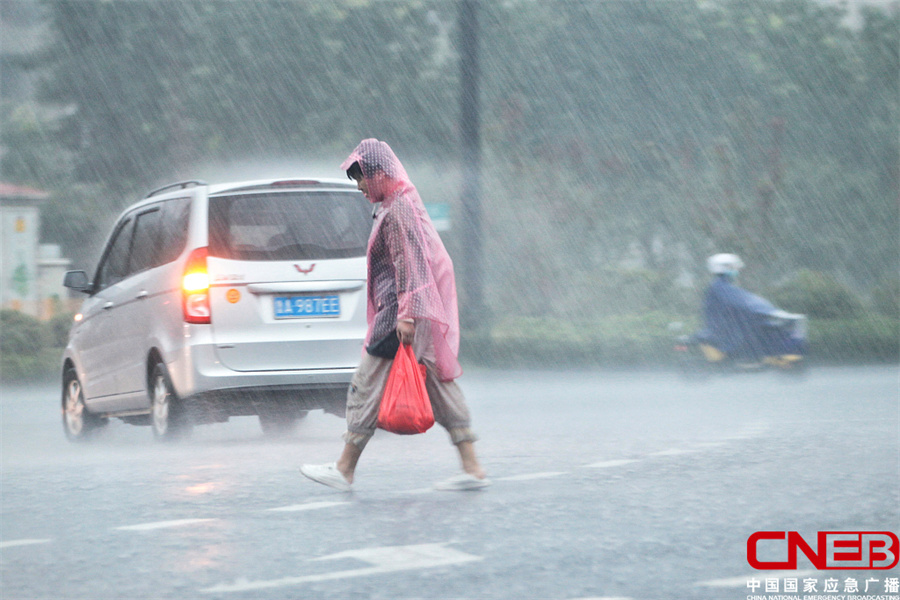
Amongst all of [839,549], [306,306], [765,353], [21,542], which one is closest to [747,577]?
[839,549]

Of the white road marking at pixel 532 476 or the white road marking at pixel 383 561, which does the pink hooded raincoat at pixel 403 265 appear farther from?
the white road marking at pixel 383 561

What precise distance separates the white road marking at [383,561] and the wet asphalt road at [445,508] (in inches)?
0.5

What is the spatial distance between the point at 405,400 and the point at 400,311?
0.43 metres

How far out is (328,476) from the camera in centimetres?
657

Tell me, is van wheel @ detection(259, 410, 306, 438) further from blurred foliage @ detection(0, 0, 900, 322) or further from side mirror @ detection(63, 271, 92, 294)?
blurred foliage @ detection(0, 0, 900, 322)

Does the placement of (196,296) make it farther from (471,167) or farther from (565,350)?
(565,350)

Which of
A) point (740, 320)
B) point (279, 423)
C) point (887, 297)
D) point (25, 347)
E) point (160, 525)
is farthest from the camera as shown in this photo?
point (887, 297)

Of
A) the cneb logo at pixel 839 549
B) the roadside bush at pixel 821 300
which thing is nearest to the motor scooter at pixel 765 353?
the roadside bush at pixel 821 300

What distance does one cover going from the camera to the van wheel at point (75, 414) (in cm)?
986

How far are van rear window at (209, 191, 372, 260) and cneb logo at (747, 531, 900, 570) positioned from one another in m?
3.93

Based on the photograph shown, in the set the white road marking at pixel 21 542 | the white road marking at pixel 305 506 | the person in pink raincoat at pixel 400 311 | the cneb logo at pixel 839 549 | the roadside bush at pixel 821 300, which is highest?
the roadside bush at pixel 821 300

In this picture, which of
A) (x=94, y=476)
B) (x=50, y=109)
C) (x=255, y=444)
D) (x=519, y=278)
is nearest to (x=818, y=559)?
(x=94, y=476)

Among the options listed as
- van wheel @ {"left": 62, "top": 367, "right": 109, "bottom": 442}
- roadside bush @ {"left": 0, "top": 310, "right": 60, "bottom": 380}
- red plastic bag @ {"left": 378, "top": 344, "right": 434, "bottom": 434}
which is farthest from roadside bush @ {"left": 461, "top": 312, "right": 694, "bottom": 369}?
red plastic bag @ {"left": 378, "top": 344, "right": 434, "bottom": 434}

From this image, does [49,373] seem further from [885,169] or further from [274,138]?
[885,169]
